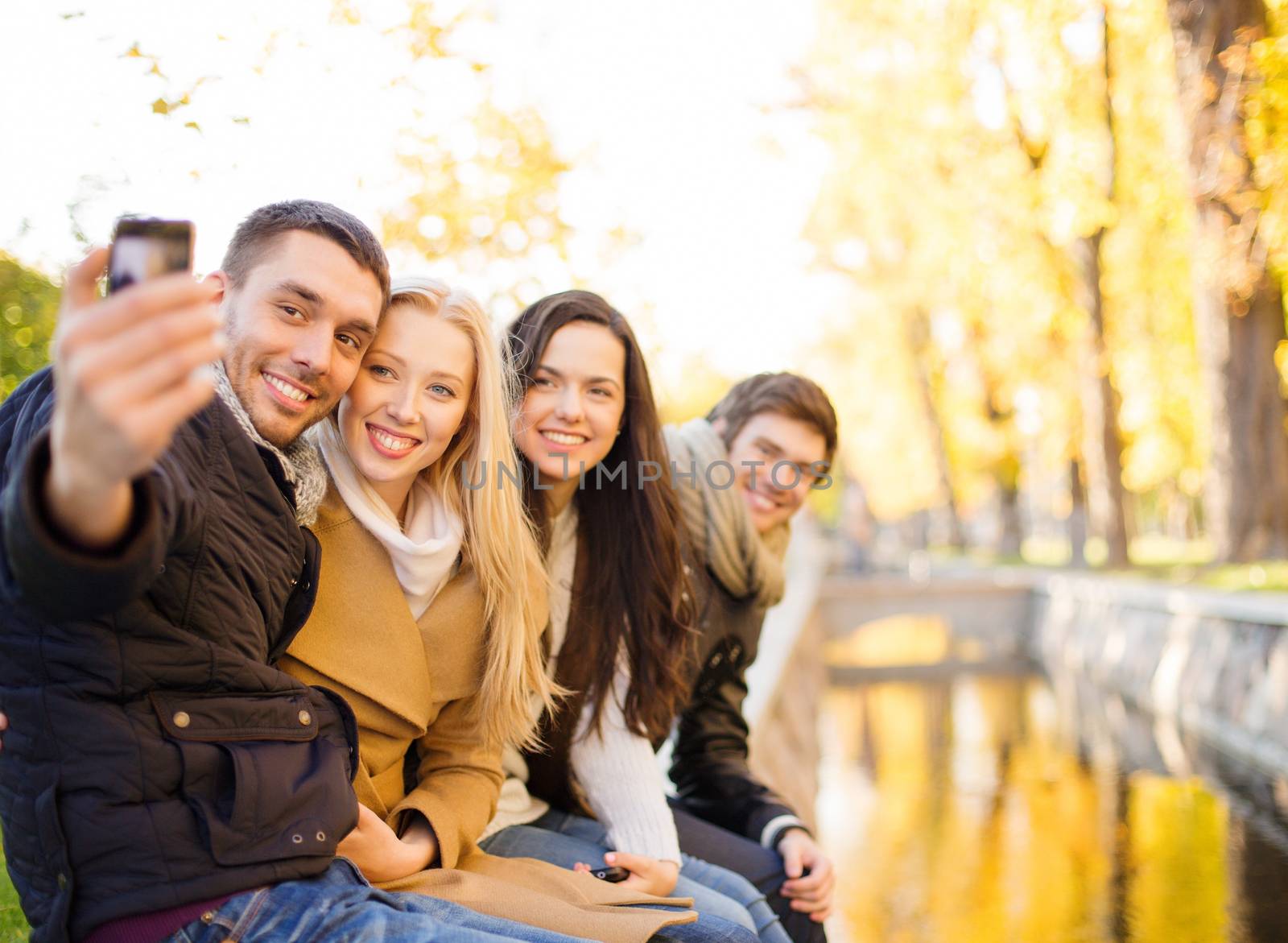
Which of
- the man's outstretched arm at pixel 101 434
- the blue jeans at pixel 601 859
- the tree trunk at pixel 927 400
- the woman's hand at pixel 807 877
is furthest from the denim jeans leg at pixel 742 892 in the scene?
the tree trunk at pixel 927 400

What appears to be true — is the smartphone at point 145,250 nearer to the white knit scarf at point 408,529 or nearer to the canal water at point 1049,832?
the white knit scarf at point 408,529

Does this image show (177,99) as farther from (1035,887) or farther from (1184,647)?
(1184,647)

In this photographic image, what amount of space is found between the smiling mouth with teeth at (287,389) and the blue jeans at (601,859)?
1239 millimetres

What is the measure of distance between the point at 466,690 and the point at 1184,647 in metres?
10.4

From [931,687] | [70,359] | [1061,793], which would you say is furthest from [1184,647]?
[70,359]

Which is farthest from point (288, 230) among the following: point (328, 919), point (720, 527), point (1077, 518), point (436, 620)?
point (1077, 518)

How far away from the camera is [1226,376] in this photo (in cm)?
1163

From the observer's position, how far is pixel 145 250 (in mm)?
1437

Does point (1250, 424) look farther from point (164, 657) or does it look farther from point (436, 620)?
point (164, 657)

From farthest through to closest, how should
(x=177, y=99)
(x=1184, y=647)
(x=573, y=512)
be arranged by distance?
(x=1184, y=647) < (x=177, y=99) < (x=573, y=512)

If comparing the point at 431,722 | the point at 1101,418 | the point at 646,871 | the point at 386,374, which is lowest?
the point at 646,871

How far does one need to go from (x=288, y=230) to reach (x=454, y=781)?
118 cm

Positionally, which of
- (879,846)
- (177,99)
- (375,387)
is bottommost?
(879,846)

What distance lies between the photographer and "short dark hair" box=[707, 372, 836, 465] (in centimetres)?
417
